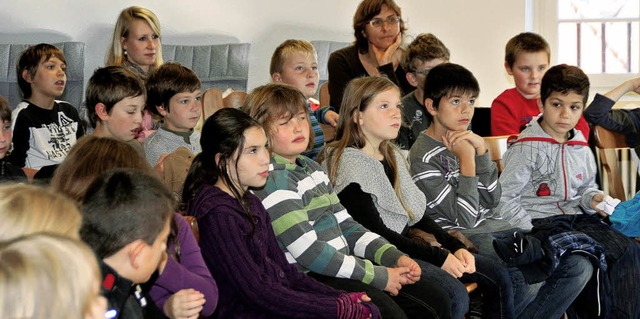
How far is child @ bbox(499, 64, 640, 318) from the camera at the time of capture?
136 inches

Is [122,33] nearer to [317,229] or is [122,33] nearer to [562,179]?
[317,229]

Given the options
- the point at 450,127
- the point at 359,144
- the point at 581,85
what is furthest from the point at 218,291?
the point at 581,85

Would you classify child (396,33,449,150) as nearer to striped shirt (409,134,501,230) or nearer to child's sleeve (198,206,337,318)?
striped shirt (409,134,501,230)

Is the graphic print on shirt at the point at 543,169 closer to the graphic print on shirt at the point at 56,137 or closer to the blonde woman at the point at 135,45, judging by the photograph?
the blonde woman at the point at 135,45

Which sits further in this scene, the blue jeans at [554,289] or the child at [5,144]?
the blue jeans at [554,289]

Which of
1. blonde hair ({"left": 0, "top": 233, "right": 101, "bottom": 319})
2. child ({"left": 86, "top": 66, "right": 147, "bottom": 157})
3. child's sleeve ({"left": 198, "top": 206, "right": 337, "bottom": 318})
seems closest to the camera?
blonde hair ({"left": 0, "top": 233, "right": 101, "bottom": 319})

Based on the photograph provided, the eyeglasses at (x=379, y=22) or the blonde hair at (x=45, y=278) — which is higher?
the eyeglasses at (x=379, y=22)

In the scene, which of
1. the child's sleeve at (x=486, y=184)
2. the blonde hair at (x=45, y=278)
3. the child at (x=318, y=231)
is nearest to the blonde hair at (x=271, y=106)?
the child at (x=318, y=231)

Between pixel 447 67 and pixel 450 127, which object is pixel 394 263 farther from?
pixel 447 67

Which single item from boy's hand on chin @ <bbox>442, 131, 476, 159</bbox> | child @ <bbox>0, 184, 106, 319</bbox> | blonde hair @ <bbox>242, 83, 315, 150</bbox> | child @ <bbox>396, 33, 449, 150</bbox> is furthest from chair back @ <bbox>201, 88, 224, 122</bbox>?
child @ <bbox>0, 184, 106, 319</bbox>

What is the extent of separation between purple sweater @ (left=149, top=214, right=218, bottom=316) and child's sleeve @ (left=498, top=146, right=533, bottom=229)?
1628 millimetres

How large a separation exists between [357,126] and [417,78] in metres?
0.94

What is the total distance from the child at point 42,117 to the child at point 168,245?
142 centimetres

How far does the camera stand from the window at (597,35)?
19.4ft
